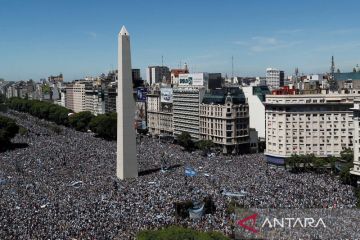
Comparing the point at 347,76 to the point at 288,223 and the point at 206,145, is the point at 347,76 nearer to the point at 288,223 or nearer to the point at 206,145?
the point at 206,145

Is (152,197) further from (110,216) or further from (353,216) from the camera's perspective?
(353,216)

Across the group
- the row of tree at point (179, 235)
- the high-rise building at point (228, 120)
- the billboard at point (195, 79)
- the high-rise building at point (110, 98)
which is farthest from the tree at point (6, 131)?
the row of tree at point (179, 235)

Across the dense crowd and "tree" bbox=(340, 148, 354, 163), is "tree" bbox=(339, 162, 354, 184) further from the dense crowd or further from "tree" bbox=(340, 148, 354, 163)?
"tree" bbox=(340, 148, 354, 163)

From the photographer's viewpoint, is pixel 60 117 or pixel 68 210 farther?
pixel 60 117

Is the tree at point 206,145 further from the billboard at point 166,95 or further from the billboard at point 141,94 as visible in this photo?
the billboard at point 141,94

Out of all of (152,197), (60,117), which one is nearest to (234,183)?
(152,197)

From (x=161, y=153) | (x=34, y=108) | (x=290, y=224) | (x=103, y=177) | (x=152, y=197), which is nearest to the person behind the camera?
(x=290, y=224)

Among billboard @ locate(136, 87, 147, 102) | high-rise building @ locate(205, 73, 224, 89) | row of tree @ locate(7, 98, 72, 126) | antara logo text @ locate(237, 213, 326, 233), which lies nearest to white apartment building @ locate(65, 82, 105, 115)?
row of tree @ locate(7, 98, 72, 126)

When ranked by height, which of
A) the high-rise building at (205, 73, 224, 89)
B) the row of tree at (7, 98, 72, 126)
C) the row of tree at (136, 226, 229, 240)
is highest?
the high-rise building at (205, 73, 224, 89)
